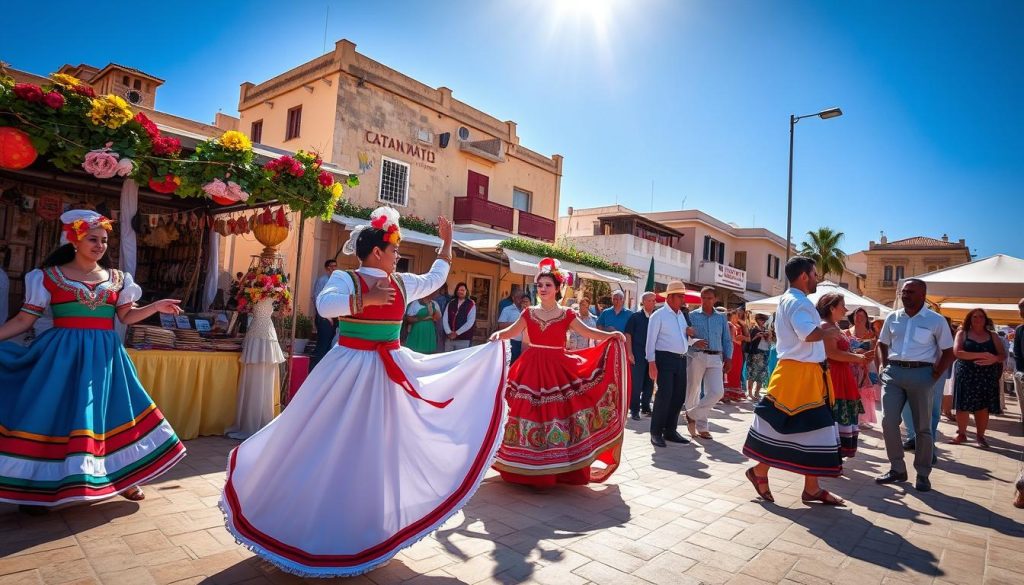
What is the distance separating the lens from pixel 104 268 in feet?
13.7

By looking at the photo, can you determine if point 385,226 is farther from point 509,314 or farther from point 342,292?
point 509,314

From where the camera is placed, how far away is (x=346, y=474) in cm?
286

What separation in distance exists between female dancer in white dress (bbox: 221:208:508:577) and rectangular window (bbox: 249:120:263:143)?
18.0 metres

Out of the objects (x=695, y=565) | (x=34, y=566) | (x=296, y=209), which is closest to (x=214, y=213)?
(x=296, y=209)

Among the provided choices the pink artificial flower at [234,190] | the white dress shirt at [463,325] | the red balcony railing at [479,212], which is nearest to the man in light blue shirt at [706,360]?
the white dress shirt at [463,325]

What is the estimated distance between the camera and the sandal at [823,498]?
15.5 feet

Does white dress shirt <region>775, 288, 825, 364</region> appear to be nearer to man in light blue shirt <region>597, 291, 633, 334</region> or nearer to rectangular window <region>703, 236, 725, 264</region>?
man in light blue shirt <region>597, 291, 633, 334</region>

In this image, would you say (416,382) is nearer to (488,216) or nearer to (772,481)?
(772,481)

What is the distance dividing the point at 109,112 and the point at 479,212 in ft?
47.6

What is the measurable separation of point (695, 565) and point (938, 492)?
356 centimetres

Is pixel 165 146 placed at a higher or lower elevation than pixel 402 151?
lower

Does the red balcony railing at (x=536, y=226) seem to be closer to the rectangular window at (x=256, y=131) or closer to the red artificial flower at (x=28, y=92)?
the rectangular window at (x=256, y=131)

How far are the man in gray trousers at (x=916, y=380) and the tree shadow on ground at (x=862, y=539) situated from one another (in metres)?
1.34

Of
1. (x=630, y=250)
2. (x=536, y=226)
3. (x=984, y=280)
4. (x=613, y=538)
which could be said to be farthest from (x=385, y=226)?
(x=630, y=250)
